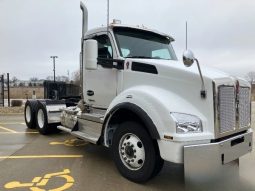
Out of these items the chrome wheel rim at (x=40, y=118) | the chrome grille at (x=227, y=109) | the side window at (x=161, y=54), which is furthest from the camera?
the chrome wheel rim at (x=40, y=118)

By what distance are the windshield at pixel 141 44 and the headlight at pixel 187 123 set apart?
1.82 m

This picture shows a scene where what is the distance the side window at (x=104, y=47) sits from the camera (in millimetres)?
5785

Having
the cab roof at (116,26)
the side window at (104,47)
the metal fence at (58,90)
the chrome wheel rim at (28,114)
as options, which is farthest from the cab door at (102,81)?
the chrome wheel rim at (28,114)

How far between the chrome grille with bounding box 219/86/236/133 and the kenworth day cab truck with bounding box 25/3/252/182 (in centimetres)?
1

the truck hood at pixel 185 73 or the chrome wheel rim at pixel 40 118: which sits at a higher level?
the truck hood at pixel 185 73

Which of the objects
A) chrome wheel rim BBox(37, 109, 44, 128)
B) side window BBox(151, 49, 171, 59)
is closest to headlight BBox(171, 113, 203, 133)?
side window BBox(151, 49, 171, 59)

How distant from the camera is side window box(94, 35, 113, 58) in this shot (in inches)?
228

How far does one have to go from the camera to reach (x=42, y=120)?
29.7ft

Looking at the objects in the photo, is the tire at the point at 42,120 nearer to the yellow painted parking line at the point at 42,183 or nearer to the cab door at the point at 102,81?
the cab door at the point at 102,81

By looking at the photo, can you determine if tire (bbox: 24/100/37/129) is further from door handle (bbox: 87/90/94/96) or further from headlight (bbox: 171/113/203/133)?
headlight (bbox: 171/113/203/133)

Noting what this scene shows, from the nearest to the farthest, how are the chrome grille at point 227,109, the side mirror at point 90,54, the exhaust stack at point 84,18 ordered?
the chrome grille at point 227,109
the side mirror at point 90,54
the exhaust stack at point 84,18

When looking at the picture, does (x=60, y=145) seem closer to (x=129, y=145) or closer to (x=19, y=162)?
(x=19, y=162)

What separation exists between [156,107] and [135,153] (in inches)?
32.7

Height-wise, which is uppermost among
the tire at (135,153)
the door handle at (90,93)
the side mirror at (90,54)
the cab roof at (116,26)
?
the cab roof at (116,26)
